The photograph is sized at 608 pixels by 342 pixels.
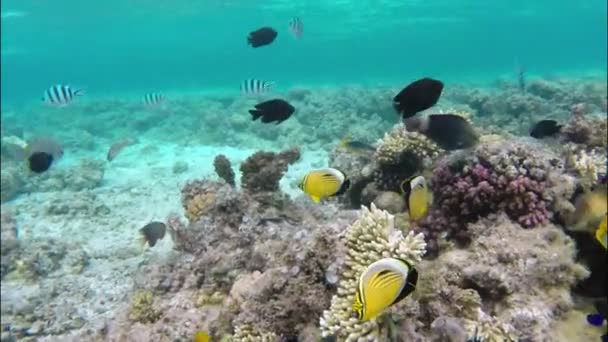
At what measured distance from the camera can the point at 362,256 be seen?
13.3 feet

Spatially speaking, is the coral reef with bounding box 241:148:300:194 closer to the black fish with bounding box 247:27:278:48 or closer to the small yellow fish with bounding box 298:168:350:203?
the black fish with bounding box 247:27:278:48

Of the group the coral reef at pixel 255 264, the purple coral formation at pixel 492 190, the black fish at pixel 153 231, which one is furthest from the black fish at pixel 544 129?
the black fish at pixel 153 231

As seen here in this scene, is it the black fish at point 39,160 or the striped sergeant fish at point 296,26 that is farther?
the striped sergeant fish at point 296,26

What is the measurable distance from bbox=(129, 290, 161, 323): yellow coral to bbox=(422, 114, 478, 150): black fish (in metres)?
4.03

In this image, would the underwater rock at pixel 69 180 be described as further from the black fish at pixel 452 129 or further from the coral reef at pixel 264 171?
the black fish at pixel 452 129

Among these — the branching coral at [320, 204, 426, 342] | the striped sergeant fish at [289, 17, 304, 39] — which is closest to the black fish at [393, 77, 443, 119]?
the branching coral at [320, 204, 426, 342]

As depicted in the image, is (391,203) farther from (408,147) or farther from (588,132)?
(588,132)

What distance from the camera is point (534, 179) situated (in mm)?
4664

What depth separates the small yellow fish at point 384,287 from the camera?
2.53 m

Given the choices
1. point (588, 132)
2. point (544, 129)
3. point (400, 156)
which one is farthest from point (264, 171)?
point (588, 132)

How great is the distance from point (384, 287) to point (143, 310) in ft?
12.6

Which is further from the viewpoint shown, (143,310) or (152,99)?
(152,99)

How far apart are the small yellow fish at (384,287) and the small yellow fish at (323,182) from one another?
1.84 meters

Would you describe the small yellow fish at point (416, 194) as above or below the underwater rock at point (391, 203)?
above
